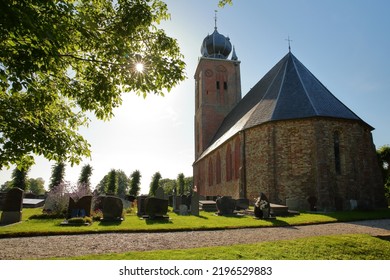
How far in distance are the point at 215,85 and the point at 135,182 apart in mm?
24318

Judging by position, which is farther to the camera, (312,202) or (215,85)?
(215,85)

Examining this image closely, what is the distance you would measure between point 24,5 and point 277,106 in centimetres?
1720

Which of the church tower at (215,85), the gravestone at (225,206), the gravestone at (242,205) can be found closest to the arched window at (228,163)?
the gravestone at (242,205)

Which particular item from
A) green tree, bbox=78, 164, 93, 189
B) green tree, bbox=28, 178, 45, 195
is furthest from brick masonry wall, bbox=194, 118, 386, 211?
green tree, bbox=28, 178, 45, 195

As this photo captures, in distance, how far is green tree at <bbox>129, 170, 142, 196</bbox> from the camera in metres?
48.4

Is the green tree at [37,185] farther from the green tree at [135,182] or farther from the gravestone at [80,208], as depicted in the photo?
the gravestone at [80,208]

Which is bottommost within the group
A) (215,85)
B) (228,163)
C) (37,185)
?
(37,185)

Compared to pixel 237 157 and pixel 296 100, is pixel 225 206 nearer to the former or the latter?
pixel 237 157

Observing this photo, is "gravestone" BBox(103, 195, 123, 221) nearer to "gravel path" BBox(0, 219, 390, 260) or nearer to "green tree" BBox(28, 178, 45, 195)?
"gravel path" BBox(0, 219, 390, 260)

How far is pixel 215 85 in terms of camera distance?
37844 mm

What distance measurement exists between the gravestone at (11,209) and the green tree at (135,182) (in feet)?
124

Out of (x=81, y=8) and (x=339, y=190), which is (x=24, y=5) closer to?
(x=81, y=8)

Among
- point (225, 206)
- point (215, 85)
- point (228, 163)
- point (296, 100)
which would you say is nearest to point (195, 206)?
point (225, 206)

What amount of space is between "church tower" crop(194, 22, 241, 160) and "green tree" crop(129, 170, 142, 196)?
1671 centimetres
